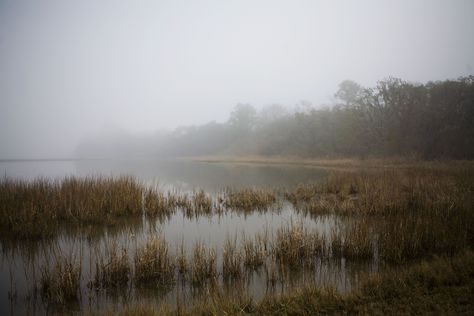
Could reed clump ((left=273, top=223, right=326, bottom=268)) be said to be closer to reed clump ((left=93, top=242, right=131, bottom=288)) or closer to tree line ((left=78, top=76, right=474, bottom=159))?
reed clump ((left=93, top=242, right=131, bottom=288))

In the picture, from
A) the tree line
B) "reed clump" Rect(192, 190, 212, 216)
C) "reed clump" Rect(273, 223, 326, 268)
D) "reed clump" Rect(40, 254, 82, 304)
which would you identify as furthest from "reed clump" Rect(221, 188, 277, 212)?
the tree line

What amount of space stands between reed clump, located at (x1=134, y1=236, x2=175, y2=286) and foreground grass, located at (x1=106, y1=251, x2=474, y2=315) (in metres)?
1.25

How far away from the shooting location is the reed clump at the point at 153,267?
5078mm

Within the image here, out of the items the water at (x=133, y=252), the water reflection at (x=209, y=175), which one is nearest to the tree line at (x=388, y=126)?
the water reflection at (x=209, y=175)

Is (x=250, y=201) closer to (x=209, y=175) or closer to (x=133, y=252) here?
(x=133, y=252)

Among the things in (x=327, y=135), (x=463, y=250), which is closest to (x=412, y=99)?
(x=327, y=135)

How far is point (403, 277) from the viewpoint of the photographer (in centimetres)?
415

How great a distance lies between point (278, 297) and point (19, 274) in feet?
18.6

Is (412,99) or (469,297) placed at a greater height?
(412,99)

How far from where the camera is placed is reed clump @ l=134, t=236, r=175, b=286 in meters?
5.08

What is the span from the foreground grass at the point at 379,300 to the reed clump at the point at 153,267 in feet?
4.10

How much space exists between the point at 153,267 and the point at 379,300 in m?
4.18

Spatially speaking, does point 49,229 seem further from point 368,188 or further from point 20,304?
point 368,188

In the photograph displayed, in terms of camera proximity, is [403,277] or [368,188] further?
[368,188]
